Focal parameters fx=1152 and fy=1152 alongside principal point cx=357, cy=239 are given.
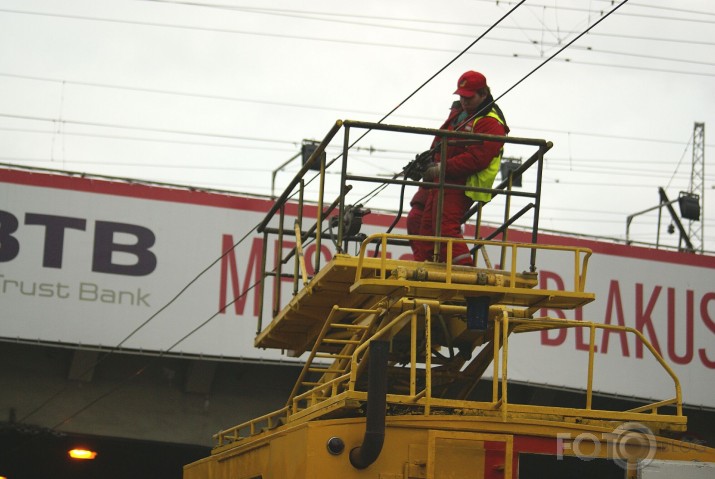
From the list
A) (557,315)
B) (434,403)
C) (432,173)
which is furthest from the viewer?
(557,315)

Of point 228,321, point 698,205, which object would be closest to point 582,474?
point 228,321

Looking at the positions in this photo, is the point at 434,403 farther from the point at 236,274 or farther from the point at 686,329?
the point at 686,329

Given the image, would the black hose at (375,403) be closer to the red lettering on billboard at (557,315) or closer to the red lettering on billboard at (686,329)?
the red lettering on billboard at (557,315)

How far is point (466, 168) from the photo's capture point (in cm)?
1163

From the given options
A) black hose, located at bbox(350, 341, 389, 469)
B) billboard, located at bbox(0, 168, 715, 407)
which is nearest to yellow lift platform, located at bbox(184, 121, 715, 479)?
black hose, located at bbox(350, 341, 389, 469)

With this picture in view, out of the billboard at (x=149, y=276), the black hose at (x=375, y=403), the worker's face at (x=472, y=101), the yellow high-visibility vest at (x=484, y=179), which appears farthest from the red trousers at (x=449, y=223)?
the billboard at (x=149, y=276)

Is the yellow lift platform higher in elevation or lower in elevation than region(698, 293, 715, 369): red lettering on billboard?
lower

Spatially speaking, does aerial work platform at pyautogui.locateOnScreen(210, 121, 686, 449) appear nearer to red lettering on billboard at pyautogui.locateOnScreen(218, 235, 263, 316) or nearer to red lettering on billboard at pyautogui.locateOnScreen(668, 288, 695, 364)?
red lettering on billboard at pyautogui.locateOnScreen(218, 235, 263, 316)

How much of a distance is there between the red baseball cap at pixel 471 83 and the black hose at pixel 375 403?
12.9 feet

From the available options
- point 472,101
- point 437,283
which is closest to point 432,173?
point 472,101

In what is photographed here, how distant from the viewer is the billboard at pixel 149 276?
77.7 ft

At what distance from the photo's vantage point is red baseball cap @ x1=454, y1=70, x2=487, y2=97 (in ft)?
39.5

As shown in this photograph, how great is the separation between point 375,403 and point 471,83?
4294 millimetres

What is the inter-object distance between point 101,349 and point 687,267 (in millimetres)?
14284
